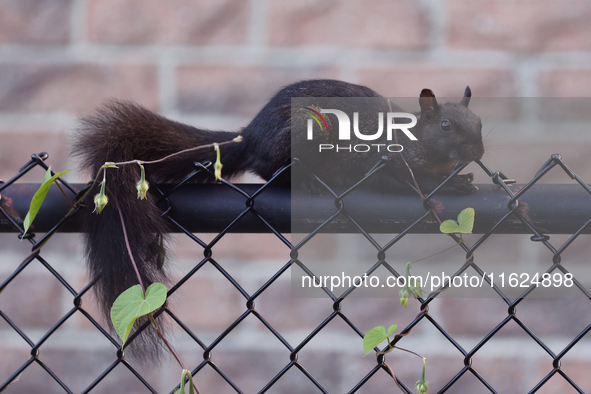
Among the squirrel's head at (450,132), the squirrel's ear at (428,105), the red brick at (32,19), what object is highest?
the red brick at (32,19)

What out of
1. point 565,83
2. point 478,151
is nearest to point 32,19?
point 478,151

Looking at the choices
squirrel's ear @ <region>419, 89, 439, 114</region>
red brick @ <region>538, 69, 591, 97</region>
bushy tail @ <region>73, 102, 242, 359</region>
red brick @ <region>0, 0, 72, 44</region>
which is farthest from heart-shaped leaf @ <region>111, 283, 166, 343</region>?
red brick @ <region>538, 69, 591, 97</region>

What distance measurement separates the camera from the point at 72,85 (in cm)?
121

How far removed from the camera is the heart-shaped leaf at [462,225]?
1.73 ft

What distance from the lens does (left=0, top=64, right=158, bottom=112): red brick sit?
120 centimetres

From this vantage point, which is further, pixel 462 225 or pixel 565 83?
pixel 565 83

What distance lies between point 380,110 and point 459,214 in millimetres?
492

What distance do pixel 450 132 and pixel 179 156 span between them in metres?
0.57

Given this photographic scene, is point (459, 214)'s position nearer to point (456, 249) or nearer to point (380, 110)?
point (380, 110)

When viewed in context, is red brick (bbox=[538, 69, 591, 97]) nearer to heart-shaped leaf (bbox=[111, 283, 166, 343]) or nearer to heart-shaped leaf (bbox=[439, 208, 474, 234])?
heart-shaped leaf (bbox=[439, 208, 474, 234])

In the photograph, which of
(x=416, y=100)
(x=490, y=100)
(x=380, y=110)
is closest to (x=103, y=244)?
(x=380, y=110)

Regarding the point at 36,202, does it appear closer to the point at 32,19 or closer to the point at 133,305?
the point at 133,305

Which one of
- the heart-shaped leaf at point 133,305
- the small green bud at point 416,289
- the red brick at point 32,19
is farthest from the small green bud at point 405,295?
the red brick at point 32,19

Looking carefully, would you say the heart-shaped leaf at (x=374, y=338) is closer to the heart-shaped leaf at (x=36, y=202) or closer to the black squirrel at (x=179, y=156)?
the black squirrel at (x=179, y=156)
